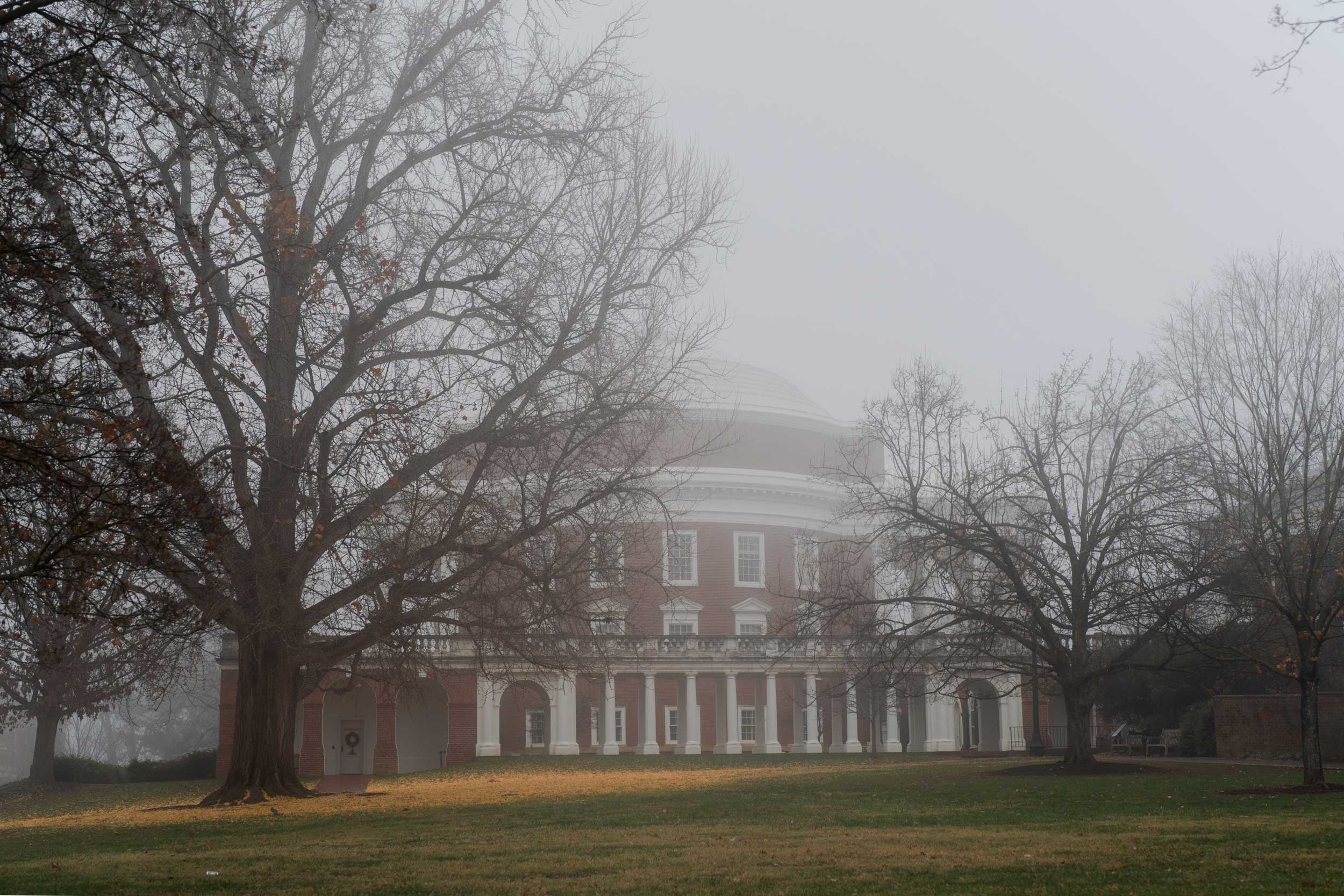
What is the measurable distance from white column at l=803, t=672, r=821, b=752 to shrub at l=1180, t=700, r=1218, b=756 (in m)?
14.2

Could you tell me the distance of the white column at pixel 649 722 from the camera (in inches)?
1980

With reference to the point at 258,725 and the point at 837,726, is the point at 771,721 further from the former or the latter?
the point at 258,725

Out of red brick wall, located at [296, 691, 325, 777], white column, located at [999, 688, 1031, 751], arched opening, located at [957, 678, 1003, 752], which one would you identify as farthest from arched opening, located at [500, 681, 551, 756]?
white column, located at [999, 688, 1031, 751]

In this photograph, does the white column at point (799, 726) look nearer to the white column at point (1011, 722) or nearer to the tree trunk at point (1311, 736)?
the white column at point (1011, 722)

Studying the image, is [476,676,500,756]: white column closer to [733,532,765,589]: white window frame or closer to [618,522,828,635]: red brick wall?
[618,522,828,635]: red brick wall

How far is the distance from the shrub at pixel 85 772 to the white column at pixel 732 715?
22410 millimetres

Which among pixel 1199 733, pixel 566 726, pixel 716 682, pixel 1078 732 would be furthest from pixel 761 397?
pixel 1078 732

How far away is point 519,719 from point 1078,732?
3083cm

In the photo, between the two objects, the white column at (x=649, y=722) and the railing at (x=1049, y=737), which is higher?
the white column at (x=649, y=722)

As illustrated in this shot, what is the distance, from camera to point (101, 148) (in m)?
10.1

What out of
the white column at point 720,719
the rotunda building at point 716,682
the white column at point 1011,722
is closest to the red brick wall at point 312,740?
the rotunda building at point 716,682

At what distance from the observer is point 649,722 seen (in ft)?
168

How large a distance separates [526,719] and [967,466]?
31.0 meters

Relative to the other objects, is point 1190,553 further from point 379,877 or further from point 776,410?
point 776,410
